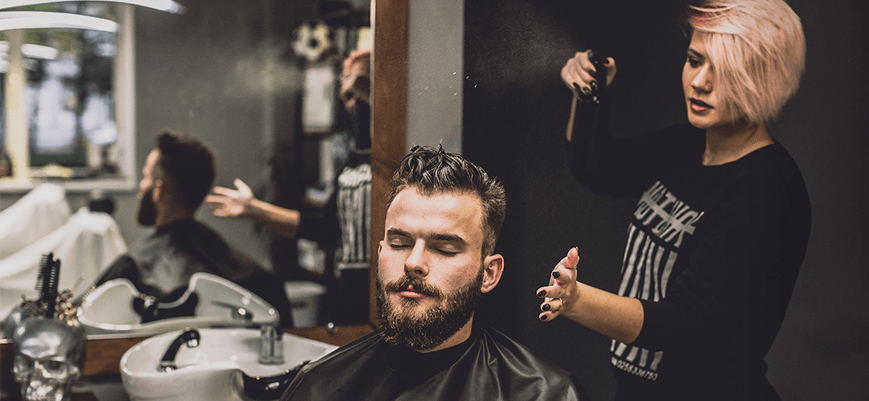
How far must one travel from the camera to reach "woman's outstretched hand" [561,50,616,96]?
1479 mm

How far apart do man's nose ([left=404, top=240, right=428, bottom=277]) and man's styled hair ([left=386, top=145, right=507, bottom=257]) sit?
108 mm

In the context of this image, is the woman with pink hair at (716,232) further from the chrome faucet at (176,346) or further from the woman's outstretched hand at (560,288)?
the chrome faucet at (176,346)

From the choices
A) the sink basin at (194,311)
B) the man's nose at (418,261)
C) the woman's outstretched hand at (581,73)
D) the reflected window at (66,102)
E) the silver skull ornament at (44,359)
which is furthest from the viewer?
the sink basin at (194,311)

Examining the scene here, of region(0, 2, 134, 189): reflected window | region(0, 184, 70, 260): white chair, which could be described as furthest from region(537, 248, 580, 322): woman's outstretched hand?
region(0, 184, 70, 260): white chair

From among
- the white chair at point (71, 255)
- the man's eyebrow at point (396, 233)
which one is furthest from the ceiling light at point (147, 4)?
the man's eyebrow at point (396, 233)

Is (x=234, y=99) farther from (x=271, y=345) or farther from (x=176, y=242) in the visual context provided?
(x=271, y=345)

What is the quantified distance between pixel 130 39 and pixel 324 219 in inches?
30.4

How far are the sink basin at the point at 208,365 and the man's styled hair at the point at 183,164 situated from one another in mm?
433

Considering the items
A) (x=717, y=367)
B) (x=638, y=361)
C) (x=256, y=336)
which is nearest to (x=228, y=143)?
(x=256, y=336)

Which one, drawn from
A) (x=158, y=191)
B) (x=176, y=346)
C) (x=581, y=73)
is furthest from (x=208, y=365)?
(x=581, y=73)

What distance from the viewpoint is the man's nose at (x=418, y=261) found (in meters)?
1.17

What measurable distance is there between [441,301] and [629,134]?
0.65 metres

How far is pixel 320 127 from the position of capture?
1.88 m

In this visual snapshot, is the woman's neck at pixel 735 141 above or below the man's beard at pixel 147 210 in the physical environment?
above
